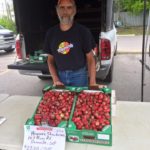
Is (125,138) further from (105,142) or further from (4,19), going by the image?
(4,19)

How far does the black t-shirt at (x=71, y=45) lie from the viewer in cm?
210

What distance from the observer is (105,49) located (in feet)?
Result: 12.2

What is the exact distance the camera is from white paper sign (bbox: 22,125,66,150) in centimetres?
137

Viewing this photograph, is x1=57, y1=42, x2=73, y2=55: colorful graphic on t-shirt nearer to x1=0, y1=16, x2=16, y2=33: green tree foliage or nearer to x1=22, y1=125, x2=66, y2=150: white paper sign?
x1=22, y1=125, x2=66, y2=150: white paper sign

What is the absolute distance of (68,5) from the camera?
6.63 feet

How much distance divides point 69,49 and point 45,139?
94 centimetres

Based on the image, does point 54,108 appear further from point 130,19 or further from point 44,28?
point 130,19

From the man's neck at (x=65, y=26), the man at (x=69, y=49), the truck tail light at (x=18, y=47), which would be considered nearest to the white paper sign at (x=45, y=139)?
the man at (x=69, y=49)

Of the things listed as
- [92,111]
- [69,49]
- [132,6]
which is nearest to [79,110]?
[92,111]

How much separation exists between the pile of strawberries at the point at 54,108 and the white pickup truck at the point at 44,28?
1645 millimetres

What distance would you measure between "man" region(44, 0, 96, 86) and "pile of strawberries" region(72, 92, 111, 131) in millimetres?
535

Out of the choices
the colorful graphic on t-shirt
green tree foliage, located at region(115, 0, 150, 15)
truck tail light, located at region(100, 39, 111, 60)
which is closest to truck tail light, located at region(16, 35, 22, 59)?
truck tail light, located at region(100, 39, 111, 60)

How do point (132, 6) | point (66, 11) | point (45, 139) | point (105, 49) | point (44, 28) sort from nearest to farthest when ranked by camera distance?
point (45, 139) → point (66, 11) → point (105, 49) → point (44, 28) → point (132, 6)

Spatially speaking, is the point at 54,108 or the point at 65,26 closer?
the point at 54,108
